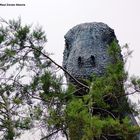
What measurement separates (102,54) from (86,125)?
111cm

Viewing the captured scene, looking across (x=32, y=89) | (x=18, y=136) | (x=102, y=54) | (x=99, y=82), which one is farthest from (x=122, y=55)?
(x=18, y=136)

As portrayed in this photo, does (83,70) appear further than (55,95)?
Yes

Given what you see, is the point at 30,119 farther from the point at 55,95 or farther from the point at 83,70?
the point at 83,70

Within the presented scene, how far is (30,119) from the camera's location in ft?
13.0

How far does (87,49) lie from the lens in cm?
427

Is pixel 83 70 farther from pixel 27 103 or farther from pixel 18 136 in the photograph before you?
pixel 18 136

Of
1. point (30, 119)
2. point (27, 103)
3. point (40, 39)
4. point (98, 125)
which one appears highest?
point (40, 39)

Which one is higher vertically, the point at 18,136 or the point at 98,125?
the point at 18,136

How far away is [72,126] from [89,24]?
4.58 ft

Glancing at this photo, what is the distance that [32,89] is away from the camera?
4.18 m

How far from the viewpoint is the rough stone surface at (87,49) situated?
416cm

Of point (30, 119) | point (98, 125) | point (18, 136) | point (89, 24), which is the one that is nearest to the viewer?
point (98, 125)

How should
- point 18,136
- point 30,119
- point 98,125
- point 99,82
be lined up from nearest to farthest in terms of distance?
point 98,125 → point 99,82 → point 30,119 → point 18,136

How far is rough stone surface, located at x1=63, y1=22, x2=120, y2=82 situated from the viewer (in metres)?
4.16
